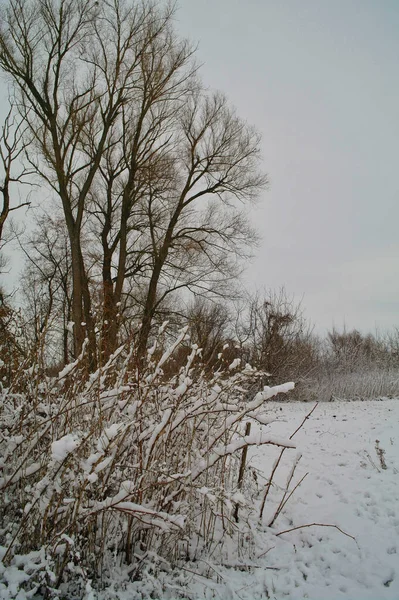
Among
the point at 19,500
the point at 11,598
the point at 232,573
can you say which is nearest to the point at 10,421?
the point at 19,500

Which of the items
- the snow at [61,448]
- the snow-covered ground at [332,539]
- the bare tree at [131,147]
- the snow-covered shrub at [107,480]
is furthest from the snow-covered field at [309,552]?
the bare tree at [131,147]

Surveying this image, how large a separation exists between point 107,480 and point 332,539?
6.99 ft

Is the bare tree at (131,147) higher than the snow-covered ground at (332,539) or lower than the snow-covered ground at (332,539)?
higher

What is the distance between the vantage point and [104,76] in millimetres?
10727

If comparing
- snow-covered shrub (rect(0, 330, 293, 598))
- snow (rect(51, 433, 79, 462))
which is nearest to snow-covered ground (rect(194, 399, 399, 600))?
snow-covered shrub (rect(0, 330, 293, 598))

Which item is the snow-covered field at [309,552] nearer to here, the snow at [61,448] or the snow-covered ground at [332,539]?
the snow-covered ground at [332,539]

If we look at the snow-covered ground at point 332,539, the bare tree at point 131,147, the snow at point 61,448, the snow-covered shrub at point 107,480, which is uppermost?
the bare tree at point 131,147

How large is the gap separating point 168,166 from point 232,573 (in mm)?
11650

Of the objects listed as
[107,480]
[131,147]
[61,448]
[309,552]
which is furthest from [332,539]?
[131,147]

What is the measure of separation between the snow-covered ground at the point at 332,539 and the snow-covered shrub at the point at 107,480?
43cm

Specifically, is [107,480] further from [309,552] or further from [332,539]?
[332,539]

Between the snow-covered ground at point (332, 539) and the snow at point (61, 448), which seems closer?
the snow at point (61, 448)

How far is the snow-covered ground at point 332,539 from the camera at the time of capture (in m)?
2.36

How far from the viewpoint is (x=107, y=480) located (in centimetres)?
205
